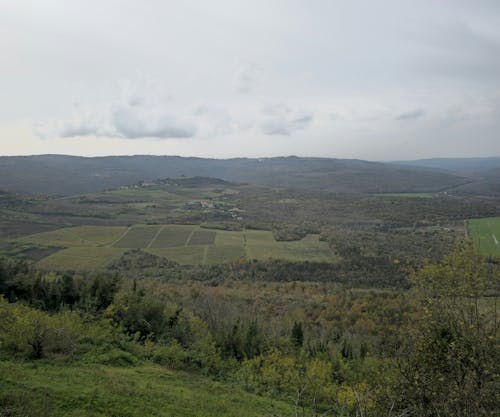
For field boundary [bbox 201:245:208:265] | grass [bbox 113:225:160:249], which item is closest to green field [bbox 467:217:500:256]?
field boundary [bbox 201:245:208:265]

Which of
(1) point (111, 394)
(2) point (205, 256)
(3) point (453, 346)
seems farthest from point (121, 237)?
(3) point (453, 346)

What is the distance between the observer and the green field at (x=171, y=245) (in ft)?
290

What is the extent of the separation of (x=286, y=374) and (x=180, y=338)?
36.4 ft

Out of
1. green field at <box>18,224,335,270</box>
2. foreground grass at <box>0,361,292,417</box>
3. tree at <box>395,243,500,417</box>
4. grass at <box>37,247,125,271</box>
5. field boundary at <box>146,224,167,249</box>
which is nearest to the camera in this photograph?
tree at <box>395,243,500,417</box>

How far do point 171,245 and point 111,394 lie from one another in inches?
3545

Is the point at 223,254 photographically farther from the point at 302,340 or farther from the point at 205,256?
the point at 302,340

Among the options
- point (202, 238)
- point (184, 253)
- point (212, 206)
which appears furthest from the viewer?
point (212, 206)

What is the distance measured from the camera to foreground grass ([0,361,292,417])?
13.4 metres

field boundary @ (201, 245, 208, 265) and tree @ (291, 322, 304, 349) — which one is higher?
tree @ (291, 322, 304, 349)

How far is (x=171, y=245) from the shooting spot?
341 feet

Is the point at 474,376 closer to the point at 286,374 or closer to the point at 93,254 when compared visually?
the point at 286,374

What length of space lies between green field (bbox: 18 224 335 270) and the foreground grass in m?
64.7

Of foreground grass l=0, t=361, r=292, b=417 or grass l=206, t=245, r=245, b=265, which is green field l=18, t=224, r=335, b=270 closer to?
grass l=206, t=245, r=245, b=265

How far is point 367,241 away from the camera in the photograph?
117500 mm
